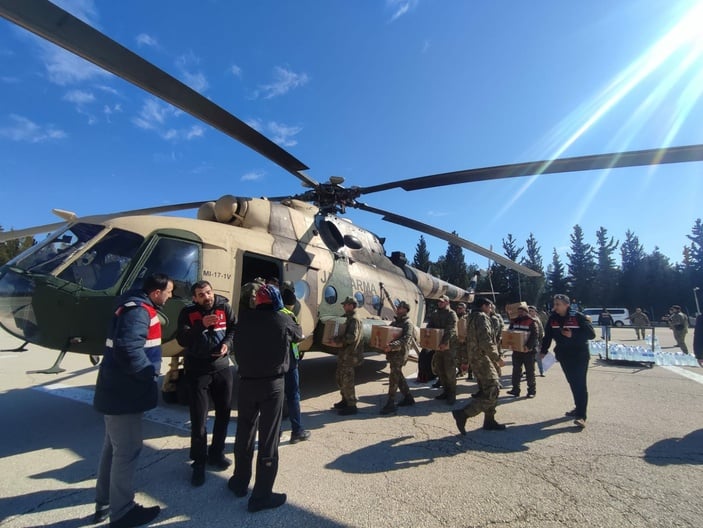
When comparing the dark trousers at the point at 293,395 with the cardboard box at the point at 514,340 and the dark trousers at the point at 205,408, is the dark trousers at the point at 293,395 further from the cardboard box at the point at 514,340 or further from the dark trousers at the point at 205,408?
the cardboard box at the point at 514,340

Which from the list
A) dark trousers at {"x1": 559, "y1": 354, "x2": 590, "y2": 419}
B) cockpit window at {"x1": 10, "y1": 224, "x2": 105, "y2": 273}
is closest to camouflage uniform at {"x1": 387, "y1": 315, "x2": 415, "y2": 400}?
dark trousers at {"x1": 559, "y1": 354, "x2": 590, "y2": 419}

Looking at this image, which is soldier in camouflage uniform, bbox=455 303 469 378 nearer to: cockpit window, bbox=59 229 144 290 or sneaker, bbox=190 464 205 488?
sneaker, bbox=190 464 205 488

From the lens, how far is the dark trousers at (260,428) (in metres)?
3.04

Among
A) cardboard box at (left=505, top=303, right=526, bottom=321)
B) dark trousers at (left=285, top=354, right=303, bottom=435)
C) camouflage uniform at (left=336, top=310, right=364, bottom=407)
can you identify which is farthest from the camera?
cardboard box at (left=505, top=303, right=526, bottom=321)

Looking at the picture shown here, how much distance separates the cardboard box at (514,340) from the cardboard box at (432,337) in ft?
4.57

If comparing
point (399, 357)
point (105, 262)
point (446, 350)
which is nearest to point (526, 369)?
point (446, 350)

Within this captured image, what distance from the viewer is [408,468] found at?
3.76m

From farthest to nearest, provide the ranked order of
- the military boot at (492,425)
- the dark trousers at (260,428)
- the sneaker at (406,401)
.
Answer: the sneaker at (406,401) → the military boot at (492,425) → the dark trousers at (260,428)

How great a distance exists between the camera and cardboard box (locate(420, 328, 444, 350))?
631cm

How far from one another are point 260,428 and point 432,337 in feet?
12.8

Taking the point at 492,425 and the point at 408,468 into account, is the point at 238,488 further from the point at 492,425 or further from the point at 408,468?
the point at 492,425

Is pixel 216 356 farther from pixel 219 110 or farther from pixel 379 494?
pixel 219 110

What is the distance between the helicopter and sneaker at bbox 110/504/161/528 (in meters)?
2.35

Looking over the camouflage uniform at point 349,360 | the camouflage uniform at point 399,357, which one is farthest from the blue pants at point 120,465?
the camouflage uniform at point 399,357
